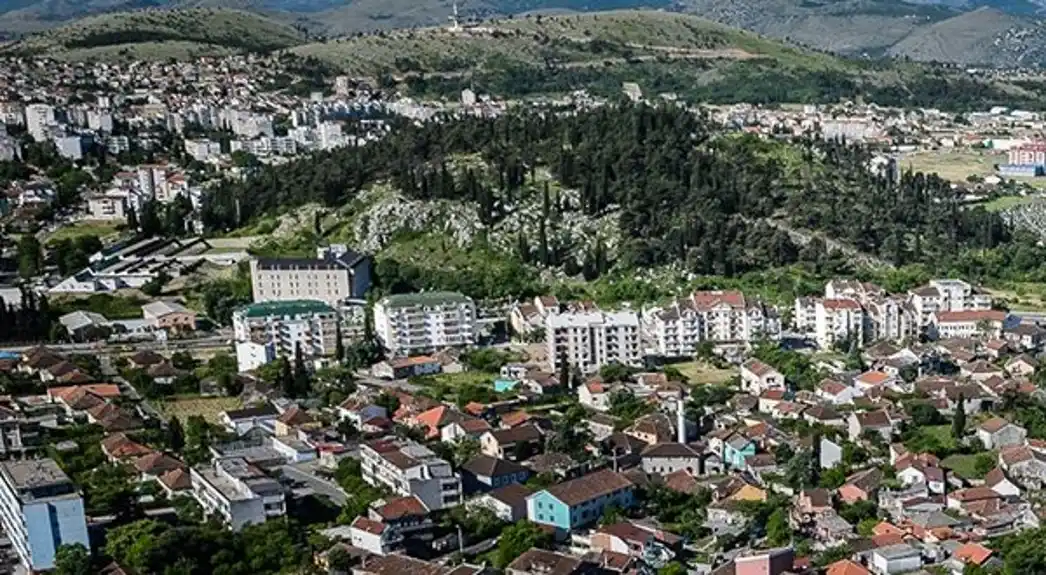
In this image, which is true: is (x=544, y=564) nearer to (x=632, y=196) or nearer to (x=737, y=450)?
(x=737, y=450)

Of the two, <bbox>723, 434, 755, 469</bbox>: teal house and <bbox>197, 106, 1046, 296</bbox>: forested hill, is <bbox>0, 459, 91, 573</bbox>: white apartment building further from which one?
<bbox>197, 106, 1046, 296</bbox>: forested hill

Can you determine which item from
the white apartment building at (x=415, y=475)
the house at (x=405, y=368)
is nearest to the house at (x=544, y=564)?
the white apartment building at (x=415, y=475)

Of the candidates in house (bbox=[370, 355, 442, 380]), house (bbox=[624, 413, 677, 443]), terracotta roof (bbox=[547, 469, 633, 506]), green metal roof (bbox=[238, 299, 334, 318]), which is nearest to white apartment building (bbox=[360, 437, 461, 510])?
terracotta roof (bbox=[547, 469, 633, 506])

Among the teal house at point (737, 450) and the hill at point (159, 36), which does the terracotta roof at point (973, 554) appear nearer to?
the teal house at point (737, 450)

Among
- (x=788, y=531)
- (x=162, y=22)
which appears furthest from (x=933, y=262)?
(x=162, y=22)

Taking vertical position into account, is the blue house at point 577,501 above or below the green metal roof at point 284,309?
below

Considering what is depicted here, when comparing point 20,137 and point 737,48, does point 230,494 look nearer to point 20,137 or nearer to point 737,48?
point 20,137

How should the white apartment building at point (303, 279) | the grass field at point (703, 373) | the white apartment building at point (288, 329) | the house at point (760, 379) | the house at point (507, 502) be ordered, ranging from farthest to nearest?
the white apartment building at point (303, 279)
the white apartment building at point (288, 329)
the grass field at point (703, 373)
the house at point (760, 379)
the house at point (507, 502)
